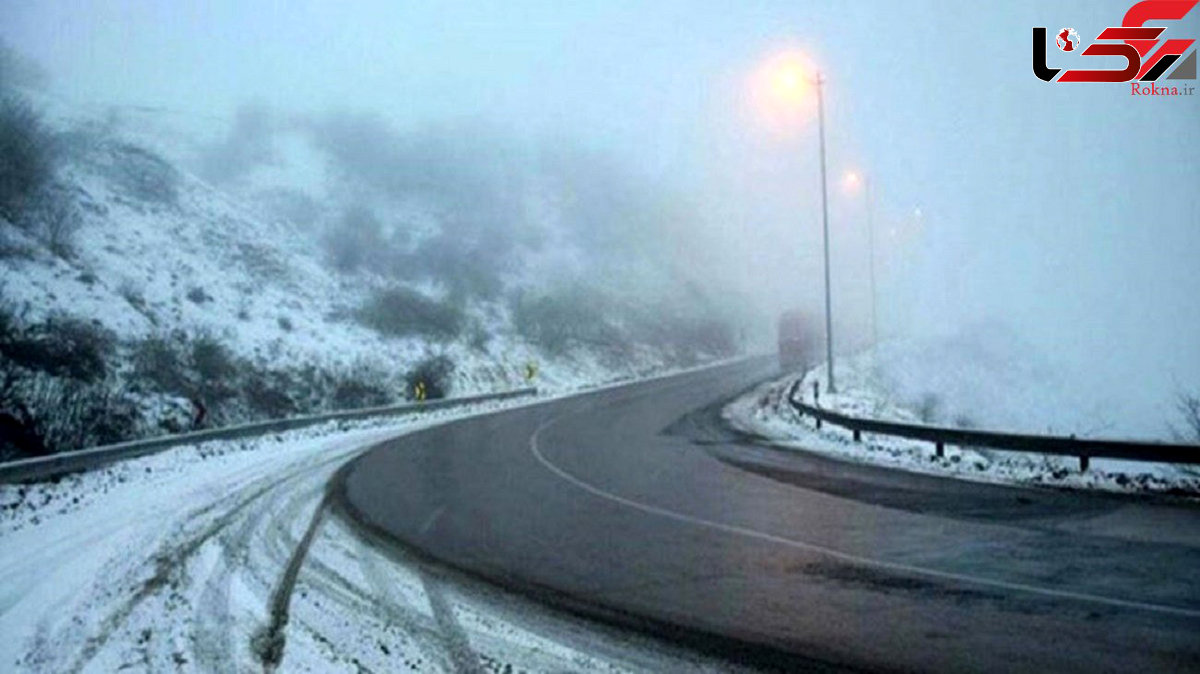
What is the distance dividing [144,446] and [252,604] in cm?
1249

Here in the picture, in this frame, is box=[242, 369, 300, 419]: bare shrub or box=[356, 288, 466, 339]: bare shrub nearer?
box=[242, 369, 300, 419]: bare shrub

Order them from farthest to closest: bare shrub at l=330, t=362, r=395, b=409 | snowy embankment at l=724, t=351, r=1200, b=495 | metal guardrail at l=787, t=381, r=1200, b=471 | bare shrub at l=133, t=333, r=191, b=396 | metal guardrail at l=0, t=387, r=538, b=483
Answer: bare shrub at l=330, t=362, r=395, b=409 < bare shrub at l=133, t=333, r=191, b=396 < metal guardrail at l=0, t=387, r=538, b=483 < snowy embankment at l=724, t=351, r=1200, b=495 < metal guardrail at l=787, t=381, r=1200, b=471

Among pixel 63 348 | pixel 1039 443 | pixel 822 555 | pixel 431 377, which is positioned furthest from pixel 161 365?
pixel 1039 443

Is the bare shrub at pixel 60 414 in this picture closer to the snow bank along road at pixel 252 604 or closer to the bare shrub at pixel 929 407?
the snow bank along road at pixel 252 604

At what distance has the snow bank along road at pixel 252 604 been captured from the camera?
18.8 ft

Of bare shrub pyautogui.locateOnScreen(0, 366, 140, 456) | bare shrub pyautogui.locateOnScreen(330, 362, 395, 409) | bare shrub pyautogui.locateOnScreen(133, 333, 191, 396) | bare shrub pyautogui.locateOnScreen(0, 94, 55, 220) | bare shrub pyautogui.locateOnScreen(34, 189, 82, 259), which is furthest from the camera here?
bare shrub pyautogui.locateOnScreen(330, 362, 395, 409)

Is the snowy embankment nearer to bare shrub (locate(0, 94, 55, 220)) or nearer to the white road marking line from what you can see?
the white road marking line

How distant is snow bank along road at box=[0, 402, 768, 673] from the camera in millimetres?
5738

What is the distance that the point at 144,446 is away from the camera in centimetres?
1758

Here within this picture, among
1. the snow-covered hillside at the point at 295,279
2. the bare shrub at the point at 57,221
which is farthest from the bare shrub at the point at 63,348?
the bare shrub at the point at 57,221

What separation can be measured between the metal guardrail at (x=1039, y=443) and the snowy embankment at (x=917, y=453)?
302mm

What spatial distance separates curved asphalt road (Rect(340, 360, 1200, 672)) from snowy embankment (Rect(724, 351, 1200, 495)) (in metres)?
1.11

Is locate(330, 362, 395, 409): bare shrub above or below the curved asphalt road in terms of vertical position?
below

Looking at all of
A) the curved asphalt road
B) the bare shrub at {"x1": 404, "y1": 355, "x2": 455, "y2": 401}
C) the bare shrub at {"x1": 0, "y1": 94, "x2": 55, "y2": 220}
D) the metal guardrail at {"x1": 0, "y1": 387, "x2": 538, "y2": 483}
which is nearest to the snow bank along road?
the curved asphalt road
